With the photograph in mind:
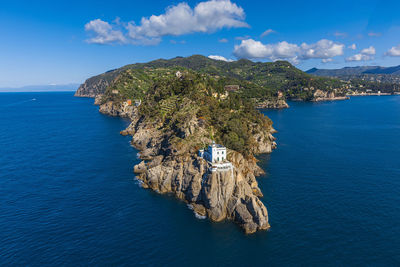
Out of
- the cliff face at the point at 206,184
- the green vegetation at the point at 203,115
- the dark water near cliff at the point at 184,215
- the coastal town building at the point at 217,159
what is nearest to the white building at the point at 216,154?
the coastal town building at the point at 217,159

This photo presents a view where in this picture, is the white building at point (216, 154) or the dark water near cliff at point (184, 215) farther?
the white building at point (216, 154)

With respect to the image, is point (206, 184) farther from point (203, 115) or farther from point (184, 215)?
point (203, 115)

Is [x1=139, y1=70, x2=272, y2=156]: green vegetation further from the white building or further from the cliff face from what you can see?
the white building

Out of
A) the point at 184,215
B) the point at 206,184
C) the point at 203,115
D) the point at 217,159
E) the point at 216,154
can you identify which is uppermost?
the point at 203,115

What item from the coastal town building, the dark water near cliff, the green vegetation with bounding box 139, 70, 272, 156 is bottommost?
the dark water near cliff

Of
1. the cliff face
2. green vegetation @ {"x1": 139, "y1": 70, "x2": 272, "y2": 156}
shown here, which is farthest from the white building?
green vegetation @ {"x1": 139, "y1": 70, "x2": 272, "y2": 156}

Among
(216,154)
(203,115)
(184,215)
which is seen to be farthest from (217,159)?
(203,115)

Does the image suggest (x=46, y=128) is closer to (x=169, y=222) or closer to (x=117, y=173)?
(x=117, y=173)

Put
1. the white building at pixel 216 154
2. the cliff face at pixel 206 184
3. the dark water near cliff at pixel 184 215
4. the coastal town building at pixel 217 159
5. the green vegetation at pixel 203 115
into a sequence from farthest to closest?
the green vegetation at pixel 203 115 → the white building at pixel 216 154 → the coastal town building at pixel 217 159 → the cliff face at pixel 206 184 → the dark water near cliff at pixel 184 215

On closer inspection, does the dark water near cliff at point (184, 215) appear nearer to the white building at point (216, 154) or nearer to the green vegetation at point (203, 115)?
the white building at point (216, 154)
